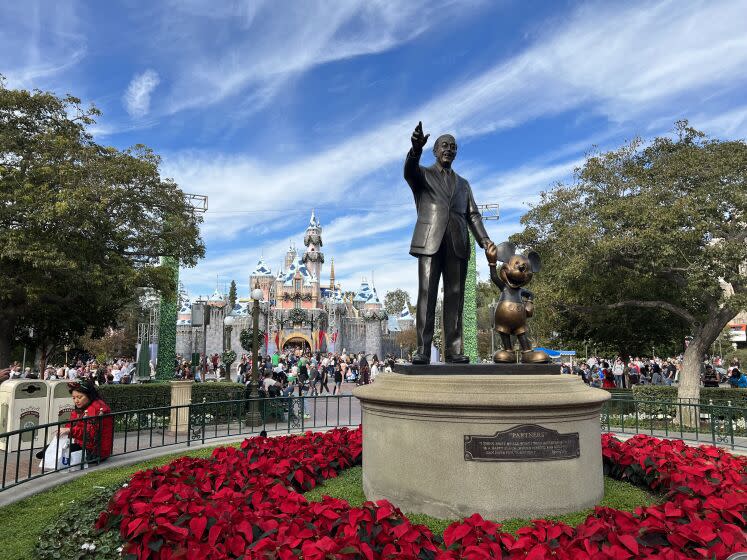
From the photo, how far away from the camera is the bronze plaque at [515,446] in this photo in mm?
4617

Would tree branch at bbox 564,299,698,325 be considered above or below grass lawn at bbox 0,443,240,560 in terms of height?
above

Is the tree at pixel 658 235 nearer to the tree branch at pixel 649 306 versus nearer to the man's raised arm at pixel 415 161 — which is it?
the tree branch at pixel 649 306

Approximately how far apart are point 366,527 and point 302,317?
64782 millimetres

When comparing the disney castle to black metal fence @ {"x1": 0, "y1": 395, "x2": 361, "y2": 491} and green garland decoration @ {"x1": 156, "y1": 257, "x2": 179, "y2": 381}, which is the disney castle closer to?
green garland decoration @ {"x1": 156, "y1": 257, "x2": 179, "y2": 381}

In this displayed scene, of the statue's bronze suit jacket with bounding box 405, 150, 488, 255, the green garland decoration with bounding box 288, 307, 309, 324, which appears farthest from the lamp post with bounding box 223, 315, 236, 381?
the statue's bronze suit jacket with bounding box 405, 150, 488, 255

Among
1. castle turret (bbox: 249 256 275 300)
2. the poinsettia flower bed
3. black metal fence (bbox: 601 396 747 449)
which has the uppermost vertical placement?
castle turret (bbox: 249 256 275 300)

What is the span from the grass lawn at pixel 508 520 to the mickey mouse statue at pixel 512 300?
1.52 metres

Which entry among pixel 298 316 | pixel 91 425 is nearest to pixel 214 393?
pixel 91 425

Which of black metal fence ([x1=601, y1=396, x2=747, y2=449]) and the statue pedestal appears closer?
the statue pedestal

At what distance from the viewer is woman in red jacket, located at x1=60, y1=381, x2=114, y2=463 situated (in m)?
Result: 7.51

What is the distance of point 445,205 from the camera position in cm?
607

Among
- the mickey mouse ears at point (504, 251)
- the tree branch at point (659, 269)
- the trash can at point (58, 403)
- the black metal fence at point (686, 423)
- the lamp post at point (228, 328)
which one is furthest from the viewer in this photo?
the lamp post at point (228, 328)

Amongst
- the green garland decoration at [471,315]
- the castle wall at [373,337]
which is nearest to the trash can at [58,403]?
the green garland decoration at [471,315]

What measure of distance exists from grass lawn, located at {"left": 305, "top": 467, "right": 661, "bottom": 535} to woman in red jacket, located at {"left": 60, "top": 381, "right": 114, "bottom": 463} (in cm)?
379
